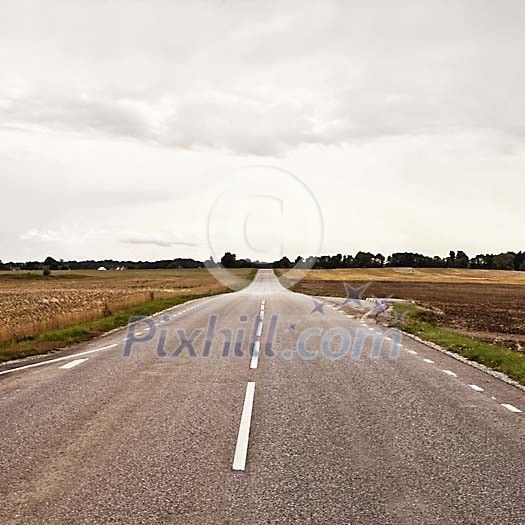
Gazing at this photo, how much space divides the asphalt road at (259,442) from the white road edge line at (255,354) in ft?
0.57

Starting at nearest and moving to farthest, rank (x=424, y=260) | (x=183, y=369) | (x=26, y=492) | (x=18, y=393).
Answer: (x=26, y=492) → (x=18, y=393) → (x=183, y=369) → (x=424, y=260)

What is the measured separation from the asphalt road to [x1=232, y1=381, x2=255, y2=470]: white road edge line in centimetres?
2

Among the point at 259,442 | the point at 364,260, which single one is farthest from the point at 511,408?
the point at 364,260

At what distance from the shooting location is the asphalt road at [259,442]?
15.5 ft

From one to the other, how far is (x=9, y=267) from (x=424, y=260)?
129596mm

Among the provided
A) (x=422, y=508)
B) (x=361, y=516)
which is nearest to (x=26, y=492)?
(x=361, y=516)

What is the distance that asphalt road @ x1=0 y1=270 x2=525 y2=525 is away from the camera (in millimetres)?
4723

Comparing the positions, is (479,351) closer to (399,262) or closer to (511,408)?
(511,408)

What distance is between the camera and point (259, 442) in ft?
21.2

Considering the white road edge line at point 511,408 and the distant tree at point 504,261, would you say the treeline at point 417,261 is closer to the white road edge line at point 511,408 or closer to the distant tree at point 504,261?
the distant tree at point 504,261

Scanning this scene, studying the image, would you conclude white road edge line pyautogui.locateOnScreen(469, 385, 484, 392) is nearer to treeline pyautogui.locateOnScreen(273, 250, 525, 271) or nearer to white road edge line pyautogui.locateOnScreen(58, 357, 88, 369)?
white road edge line pyautogui.locateOnScreen(58, 357, 88, 369)

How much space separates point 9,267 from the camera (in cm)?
17925

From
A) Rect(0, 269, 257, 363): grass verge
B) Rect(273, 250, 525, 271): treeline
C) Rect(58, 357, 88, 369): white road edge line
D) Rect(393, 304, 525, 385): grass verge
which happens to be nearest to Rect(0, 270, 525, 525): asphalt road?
Rect(58, 357, 88, 369): white road edge line

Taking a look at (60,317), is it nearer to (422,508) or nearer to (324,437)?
(324,437)
